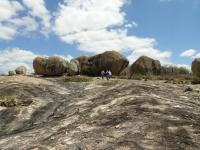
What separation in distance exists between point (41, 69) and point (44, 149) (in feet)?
172

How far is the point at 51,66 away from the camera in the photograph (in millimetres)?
62062

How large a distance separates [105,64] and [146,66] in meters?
7.60

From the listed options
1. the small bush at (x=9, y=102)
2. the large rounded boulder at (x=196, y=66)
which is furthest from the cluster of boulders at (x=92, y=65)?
the small bush at (x=9, y=102)

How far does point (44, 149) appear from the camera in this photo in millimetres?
11562

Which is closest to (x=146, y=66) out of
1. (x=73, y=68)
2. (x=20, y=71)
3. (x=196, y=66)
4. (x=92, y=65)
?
(x=92, y=65)

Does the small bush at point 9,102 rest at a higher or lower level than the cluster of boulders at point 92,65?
lower

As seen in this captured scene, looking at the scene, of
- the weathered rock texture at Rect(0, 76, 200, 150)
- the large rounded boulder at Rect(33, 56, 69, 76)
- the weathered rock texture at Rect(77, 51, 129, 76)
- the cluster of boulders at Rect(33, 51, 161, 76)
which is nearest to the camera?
the weathered rock texture at Rect(0, 76, 200, 150)

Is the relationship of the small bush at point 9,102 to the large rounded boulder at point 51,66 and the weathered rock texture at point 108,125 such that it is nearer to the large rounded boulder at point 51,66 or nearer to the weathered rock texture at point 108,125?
the weathered rock texture at point 108,125

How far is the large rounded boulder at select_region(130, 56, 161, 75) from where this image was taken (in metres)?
64.0

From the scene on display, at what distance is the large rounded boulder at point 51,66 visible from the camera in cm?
6175

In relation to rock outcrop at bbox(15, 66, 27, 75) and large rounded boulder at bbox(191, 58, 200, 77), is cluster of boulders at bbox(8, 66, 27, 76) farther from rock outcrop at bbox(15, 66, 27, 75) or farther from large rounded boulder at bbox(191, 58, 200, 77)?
large rounded boulder at bbox(191, 58, 200, 77)

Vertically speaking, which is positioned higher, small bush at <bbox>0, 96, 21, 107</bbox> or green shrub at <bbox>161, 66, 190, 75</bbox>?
green shrub at <bbox>161, 66, 190, 75</bbox>

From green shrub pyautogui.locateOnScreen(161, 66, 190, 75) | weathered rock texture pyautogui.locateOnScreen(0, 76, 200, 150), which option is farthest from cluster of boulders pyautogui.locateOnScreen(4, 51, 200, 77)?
weathered rock texture pyautogui.locateOnScreen(0, 76, 200, 150)

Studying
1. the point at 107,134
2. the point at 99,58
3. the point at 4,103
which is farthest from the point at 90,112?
the point at 99,58
